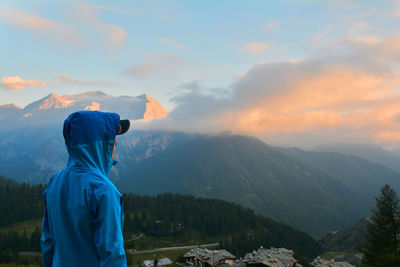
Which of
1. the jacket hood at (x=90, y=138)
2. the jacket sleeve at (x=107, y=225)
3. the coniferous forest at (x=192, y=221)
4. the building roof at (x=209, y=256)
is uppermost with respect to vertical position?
the jacket hood at (x=90, y=138)

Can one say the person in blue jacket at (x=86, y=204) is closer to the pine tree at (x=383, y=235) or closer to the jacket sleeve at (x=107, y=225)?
the jacket sleeve at (x=107, y=225)

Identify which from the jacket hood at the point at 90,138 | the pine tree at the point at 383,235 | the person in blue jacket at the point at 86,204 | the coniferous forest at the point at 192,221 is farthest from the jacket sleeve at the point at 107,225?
the coniferous forest at the point at 192,221

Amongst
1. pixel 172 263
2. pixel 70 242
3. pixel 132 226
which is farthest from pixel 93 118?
pixel 132 226

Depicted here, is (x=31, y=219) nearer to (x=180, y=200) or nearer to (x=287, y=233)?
(x=180, y=200)

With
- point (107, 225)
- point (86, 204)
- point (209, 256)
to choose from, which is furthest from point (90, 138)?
point (209, 256)

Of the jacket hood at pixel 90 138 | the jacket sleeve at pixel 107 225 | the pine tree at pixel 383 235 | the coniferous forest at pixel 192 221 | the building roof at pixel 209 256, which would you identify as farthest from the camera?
the coniferous forest at pixel 192 221

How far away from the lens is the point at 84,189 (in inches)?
146

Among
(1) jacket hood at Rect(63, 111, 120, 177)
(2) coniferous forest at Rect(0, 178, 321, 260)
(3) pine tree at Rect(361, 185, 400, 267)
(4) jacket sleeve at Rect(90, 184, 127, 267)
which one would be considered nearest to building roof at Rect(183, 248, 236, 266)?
(2) coniferous forest at Rect(0, 178, 321, 260)

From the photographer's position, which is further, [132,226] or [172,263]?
[132,226]

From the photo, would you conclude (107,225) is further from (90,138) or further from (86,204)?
(90,138)

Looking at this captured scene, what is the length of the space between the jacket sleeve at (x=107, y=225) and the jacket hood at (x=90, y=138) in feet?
1.75

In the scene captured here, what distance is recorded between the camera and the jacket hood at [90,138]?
4020 millimetres

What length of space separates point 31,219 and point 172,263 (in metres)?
70.5

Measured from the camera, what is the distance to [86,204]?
3.67 meters
